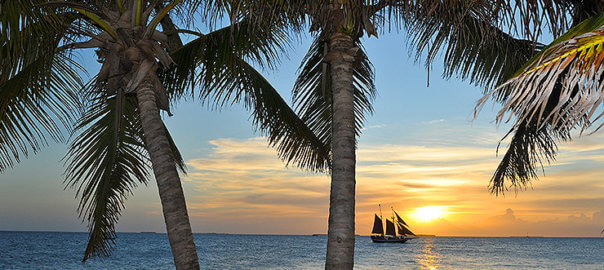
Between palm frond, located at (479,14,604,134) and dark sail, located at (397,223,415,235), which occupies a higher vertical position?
dark sail, located at (397,223,415,235)

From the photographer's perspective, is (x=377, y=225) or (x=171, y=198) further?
(x=377, y=225)

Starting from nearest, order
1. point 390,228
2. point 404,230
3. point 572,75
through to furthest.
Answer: point 572,75 < point 404,230 < point 390,228

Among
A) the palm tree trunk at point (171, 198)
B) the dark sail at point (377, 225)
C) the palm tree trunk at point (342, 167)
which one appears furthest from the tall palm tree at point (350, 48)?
the dark sail at point (377, 225)

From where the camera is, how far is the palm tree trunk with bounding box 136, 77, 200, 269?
19.3 feet

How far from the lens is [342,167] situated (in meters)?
6.32

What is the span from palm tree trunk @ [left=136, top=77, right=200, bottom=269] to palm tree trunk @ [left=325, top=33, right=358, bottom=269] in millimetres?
1600

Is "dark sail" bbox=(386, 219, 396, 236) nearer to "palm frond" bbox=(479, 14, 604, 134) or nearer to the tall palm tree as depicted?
the tall palm tree

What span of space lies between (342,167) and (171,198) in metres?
1.99

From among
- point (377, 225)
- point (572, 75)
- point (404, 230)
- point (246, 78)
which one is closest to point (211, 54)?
point (246, 78)

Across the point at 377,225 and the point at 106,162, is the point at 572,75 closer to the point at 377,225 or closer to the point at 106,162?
the point at 106,162

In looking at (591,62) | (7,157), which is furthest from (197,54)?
(591,62)

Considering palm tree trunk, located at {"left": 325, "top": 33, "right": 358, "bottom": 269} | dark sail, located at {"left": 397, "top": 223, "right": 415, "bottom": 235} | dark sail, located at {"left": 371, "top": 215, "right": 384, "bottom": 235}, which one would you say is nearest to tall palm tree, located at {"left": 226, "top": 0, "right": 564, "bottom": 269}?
palm tree trunk, located at {"left": 325, "top": 33, "right": 358, "bottom": 269}

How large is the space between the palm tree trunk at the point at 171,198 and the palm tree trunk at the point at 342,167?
1.60m

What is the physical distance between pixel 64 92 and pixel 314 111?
162 inches
